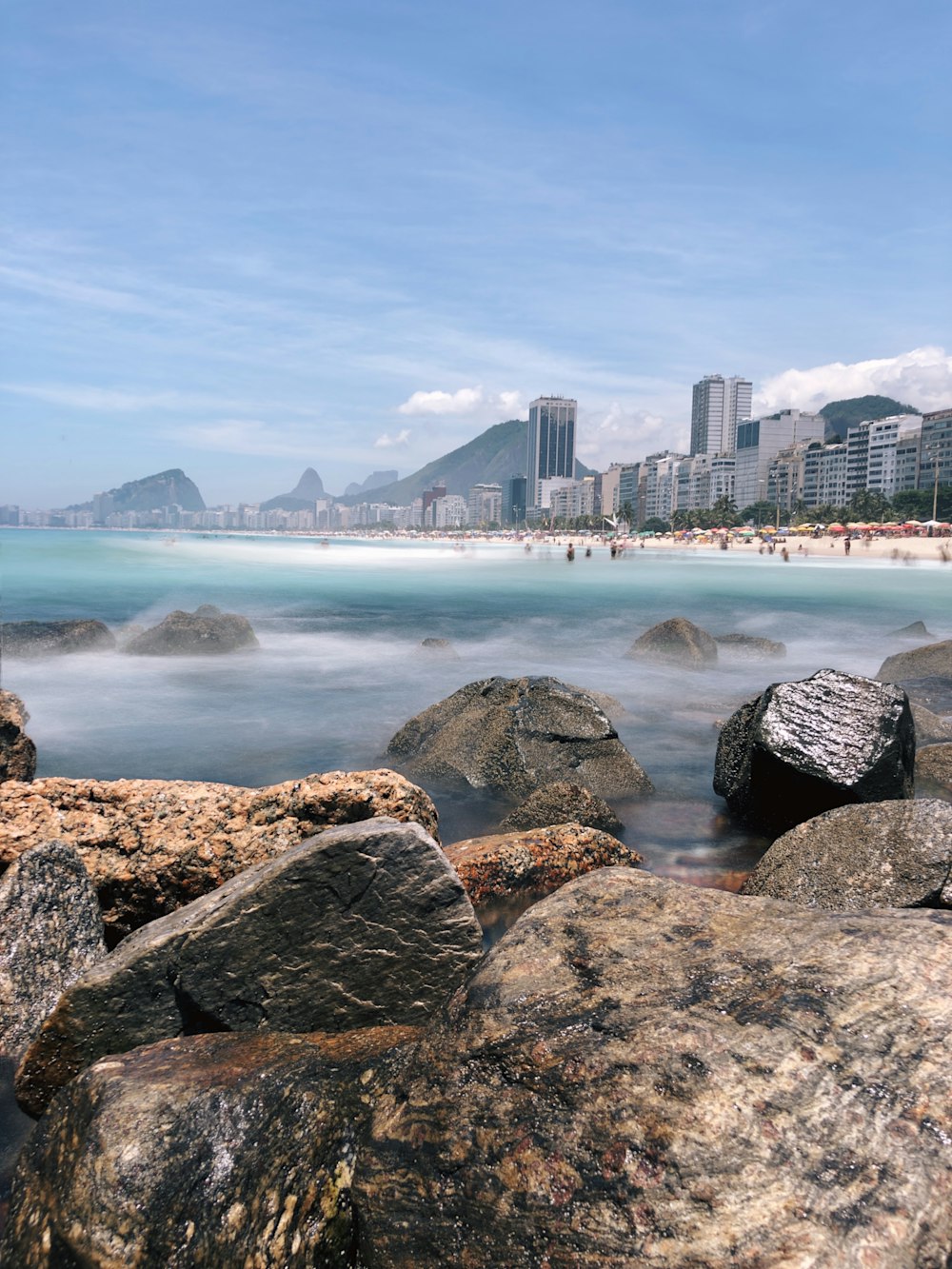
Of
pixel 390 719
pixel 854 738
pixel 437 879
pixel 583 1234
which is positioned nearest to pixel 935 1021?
pixel 583 1234

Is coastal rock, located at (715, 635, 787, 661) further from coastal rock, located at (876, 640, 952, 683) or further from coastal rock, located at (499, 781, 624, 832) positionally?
coastal rock, located at (499, 781, 624, 832)

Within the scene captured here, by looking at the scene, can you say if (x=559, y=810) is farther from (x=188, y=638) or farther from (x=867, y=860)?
(x=188, y=638)

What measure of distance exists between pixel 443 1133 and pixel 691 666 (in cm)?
1734

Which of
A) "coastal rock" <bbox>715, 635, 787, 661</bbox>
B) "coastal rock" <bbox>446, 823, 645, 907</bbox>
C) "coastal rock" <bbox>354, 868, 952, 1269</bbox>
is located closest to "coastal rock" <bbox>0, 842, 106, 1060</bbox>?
"coastal rock" <bbox>446, 823, 645, 907</bbox>

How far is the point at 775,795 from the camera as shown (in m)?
7.71

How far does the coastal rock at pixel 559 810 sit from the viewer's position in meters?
7.69

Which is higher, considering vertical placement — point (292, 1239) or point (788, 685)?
point (788, 685)

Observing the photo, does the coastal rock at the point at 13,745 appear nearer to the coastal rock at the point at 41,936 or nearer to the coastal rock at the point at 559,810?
the coastal rock at the point at 41,936

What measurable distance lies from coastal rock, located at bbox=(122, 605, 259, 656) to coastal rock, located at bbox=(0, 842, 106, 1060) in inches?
683

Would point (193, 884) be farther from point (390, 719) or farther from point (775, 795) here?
point (390, 719)

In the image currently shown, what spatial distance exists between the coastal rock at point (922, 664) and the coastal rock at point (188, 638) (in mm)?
16540

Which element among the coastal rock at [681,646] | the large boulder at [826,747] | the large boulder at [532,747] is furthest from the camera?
the coastal rock at [681,646]

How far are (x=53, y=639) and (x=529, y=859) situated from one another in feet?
64.6

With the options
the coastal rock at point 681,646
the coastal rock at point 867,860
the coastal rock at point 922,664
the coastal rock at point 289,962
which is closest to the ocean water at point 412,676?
the coastal rock at point 681,646
